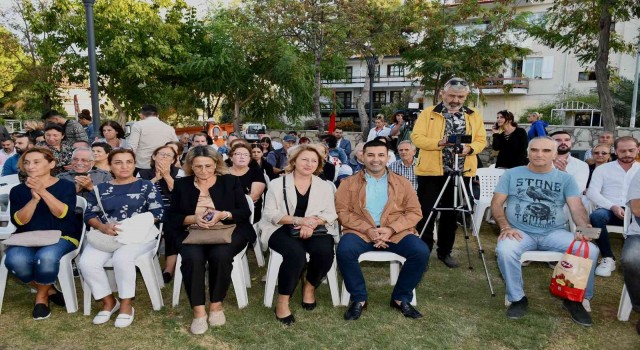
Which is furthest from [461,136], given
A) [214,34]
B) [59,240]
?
[214,34]

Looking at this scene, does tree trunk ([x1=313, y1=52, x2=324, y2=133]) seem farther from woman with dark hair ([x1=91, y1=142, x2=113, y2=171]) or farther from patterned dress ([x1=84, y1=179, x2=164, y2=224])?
patterned dress ([x1=84, y1=179, x2=164, y2=224])

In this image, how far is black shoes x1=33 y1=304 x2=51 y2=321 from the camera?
133 inches

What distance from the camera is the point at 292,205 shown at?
3.59 meters

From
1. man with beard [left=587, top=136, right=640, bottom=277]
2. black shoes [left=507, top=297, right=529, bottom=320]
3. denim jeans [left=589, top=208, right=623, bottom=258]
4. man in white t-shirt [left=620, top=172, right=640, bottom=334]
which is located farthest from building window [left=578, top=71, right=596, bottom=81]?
black shoes [left=507, top=297, right=529, bottom=320]

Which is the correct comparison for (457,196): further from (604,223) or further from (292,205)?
(292,205)

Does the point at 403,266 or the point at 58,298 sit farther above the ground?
the point at 403,266

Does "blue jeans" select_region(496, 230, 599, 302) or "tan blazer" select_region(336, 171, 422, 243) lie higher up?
"tan blazer" select_region(336, 171, 422, 243)

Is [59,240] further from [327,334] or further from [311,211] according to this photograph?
[327,334]

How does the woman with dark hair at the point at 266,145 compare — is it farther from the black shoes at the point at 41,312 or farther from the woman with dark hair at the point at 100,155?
the black shoes at the point at 41,312

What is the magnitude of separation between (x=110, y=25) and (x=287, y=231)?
10.9 m

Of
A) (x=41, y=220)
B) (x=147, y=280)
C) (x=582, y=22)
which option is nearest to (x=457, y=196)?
(x=147, y=280)

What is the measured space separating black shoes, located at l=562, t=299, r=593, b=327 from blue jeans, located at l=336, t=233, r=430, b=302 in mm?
1135

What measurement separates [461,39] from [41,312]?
12.6 m

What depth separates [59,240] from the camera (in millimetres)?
3443
